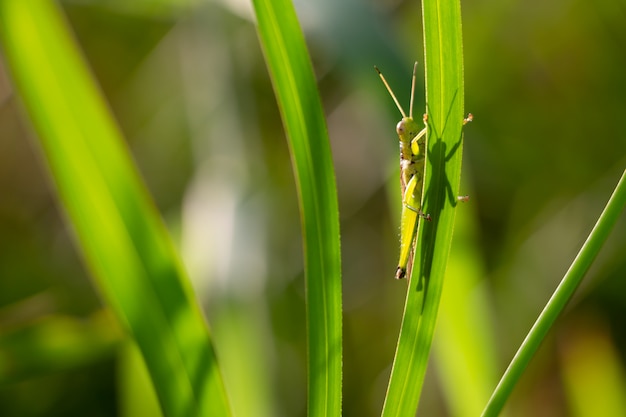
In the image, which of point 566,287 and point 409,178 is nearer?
point 566,287

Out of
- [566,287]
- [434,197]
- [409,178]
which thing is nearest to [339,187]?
[409,178]

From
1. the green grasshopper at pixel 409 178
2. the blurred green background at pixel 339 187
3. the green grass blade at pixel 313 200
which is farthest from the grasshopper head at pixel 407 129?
the green grass blade at pixel 313 200

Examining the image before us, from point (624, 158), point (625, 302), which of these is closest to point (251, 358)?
point (625, 302)

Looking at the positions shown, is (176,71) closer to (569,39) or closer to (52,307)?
(52,307)

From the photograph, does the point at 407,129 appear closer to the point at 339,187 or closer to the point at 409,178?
the point at 409,178

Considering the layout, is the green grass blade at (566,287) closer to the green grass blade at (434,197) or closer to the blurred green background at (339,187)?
the green grass blade at (434,197)

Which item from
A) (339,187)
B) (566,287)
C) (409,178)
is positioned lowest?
(566,287)
